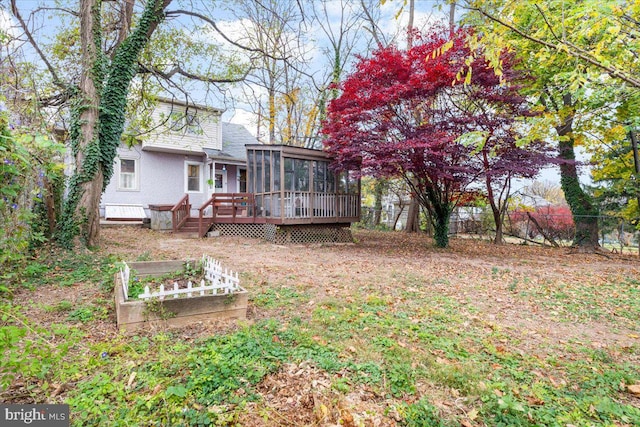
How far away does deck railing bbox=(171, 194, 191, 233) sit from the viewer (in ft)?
39.9

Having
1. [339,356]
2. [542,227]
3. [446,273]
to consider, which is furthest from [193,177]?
[542,227]

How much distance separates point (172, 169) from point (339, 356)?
14.8m

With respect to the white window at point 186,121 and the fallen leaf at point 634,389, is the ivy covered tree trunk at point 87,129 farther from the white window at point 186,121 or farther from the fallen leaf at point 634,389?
the fallen leaf at point 634,389

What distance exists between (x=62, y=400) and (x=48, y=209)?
5865 mm

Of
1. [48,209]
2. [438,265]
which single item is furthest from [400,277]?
[48,209]

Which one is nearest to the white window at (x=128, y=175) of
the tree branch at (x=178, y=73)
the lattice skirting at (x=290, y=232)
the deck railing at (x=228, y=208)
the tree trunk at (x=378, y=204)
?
the deck railing at (x=228, y=208)

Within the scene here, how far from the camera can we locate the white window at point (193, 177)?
52.0ft

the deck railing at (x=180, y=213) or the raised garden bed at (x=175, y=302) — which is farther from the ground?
the deck railing at (x=180, y=213)

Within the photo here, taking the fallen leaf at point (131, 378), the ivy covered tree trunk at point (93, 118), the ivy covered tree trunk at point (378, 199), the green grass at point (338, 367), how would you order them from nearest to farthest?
the green grass at point (338, 367)
the fallen leaf at point (131, 378)
the ivy covered tree trunk at point (93, 118)
the ivy covered tree trunk at point (378, 199)

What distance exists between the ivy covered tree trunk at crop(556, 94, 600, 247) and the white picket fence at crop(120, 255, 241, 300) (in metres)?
11.5

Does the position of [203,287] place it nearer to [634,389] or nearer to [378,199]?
[634,389]

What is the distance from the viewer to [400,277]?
6.02 meters

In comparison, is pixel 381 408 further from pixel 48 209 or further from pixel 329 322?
pixel 48 209

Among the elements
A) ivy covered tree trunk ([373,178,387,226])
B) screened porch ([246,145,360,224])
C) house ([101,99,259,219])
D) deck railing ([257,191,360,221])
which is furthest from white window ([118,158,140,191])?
ivy covered tree trunk ([373,178,387,226])
